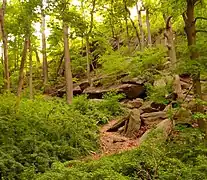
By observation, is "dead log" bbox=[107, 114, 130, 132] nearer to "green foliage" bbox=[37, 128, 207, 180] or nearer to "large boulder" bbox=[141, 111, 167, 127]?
"large boulder" bbox=[141, 111, 167, 127]

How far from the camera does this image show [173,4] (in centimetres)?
844

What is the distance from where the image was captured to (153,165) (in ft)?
19.7

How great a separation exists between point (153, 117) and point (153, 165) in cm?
621

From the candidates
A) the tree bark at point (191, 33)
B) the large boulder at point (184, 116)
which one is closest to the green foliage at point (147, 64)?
the large boulder at point (184, 116)

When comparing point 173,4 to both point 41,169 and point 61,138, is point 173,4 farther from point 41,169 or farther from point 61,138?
point 41,169

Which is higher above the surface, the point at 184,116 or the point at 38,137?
the point at 184,116

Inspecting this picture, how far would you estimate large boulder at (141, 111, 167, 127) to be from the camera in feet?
38.8

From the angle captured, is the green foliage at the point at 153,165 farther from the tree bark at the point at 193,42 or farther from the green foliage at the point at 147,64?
the green foliage at the point at 147,64

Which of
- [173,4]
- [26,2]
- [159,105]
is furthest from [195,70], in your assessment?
[26,2]

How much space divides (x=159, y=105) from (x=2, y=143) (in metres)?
7.70

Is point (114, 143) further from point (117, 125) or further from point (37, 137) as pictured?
point (37, 137)

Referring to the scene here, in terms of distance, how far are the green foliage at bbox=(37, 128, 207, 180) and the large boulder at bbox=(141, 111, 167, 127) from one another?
392cm

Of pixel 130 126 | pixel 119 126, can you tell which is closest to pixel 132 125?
pixel 130 126

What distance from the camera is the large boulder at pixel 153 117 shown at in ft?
38.8
